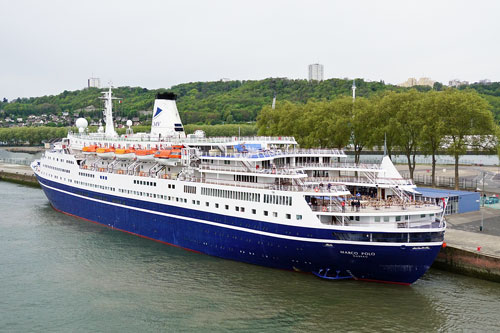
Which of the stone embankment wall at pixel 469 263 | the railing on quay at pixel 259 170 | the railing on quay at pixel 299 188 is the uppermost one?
the railing on quay at pixel 259 170

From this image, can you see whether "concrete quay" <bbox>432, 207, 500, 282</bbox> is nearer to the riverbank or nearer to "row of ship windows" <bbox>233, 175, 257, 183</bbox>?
the riverbank

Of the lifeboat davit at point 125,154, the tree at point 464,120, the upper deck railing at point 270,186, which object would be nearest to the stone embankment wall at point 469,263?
the upper deck railing at point 270,186

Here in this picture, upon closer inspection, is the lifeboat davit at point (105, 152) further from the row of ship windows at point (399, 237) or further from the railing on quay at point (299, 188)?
the row of ship windows at point (399, 237)

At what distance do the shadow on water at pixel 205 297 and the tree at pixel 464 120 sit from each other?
837 inches

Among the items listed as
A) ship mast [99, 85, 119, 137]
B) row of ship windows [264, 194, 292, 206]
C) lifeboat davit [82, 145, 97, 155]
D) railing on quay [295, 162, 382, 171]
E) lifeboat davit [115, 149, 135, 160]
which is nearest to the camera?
row of ship windows [264, 194, 292, 206]

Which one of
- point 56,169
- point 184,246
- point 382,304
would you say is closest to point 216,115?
point 56,169

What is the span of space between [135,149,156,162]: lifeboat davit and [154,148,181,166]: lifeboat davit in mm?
955

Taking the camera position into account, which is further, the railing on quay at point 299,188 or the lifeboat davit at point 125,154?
the lifeboat davit at point 125,154

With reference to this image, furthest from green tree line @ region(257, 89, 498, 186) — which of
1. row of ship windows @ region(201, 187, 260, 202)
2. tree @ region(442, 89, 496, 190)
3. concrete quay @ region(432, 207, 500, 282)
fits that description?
row of ship windows @ region(201, 187, 260, 202)

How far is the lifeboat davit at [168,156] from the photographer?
3563 cm

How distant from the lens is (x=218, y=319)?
23.3 metres

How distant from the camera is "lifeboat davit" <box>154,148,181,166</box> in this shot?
35628 mm

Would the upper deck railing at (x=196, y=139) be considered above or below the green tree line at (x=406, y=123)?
below

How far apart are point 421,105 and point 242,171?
25.7 metres
